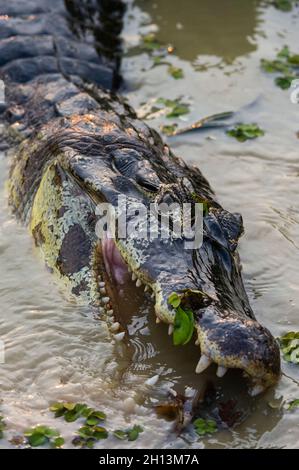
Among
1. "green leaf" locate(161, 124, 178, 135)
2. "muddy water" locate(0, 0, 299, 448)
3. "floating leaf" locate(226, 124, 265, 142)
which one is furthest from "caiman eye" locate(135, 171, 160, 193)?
"floating leaf" locate(226, 124, 265, 142)

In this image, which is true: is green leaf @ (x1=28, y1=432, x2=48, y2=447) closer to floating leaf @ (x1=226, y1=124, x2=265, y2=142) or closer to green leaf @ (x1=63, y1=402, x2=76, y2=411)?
green leaf @ (x1=63, y1=402, x2=76, y2=411)

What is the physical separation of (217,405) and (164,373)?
0.37 metres

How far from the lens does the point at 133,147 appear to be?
15.8ft

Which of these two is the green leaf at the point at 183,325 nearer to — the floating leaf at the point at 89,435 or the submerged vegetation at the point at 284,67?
the floating leaf at the point at 89,435

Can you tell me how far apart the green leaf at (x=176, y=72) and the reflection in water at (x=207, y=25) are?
0.24m

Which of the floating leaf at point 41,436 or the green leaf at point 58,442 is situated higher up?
the floating leaf at point 41,436

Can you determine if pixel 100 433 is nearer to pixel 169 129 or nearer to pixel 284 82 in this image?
pixel 169 129

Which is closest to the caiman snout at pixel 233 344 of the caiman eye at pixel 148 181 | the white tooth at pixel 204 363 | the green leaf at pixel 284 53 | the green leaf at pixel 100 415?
the white tooth at pixel 204 363

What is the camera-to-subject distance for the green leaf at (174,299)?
3.54m

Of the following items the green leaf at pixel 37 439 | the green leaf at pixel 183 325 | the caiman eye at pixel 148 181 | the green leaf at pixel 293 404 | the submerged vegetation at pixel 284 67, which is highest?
the caiman eye at pixel 148 181

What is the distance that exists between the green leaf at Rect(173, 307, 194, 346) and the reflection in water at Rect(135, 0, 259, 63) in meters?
4.42

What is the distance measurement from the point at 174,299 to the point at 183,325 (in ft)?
0.43

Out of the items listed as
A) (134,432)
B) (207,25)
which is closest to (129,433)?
(134,432)

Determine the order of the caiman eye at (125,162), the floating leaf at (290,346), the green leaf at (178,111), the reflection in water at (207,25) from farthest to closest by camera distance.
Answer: the reflection in water at (207,25), the green leaf at (178,111), the caiman eye at (125,162), the floating leaf at (290,346)
